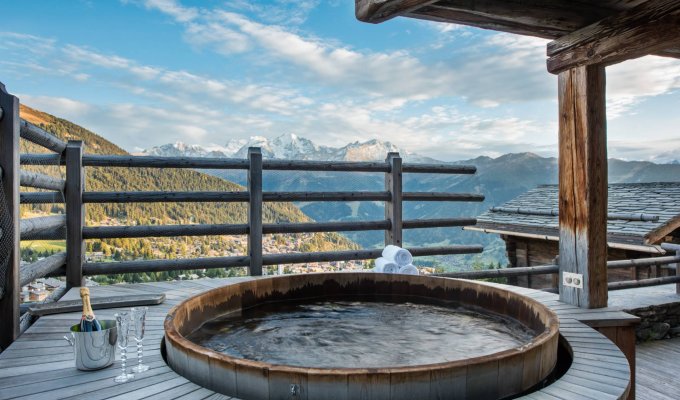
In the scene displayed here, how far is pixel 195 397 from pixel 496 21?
237 centimetres

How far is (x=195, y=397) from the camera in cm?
134

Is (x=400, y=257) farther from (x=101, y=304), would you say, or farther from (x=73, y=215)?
(x=73, y=215)

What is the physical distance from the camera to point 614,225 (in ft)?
21.7

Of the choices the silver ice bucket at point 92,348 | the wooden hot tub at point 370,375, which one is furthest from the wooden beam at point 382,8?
the silver ice bucket at point 92,348

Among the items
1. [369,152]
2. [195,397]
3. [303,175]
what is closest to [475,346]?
[195,397]

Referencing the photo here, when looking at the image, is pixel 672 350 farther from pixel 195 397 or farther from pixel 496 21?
pixel 195 397

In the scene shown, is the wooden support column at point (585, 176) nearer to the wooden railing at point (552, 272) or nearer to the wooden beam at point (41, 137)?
the wooden railing at point (552, 272)

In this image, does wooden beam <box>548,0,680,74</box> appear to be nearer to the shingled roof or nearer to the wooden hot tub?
the wooden hot tub

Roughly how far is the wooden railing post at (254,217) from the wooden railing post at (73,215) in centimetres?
134

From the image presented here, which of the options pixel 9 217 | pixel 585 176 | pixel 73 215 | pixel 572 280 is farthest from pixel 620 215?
pixel 9 217

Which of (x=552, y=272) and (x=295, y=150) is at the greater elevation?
(x=295, y=150)

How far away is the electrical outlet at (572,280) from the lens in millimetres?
2840

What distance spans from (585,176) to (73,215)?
3.68 meters

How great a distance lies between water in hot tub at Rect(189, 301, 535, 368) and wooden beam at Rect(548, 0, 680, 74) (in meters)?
1.63
